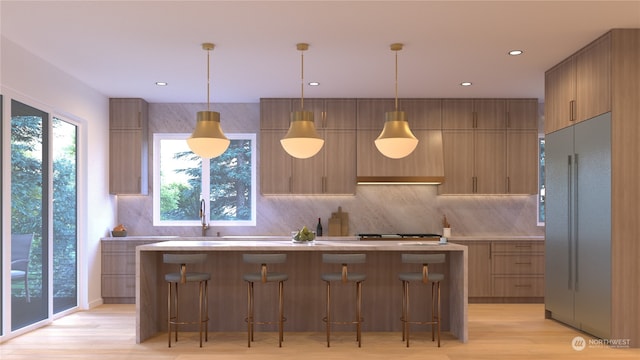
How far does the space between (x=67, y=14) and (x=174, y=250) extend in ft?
6.97

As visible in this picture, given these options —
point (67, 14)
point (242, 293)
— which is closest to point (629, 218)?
point (242, 293)

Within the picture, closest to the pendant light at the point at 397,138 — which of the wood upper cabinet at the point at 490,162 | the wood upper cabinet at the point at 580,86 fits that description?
the wood upper cabinet at the point at 580,86

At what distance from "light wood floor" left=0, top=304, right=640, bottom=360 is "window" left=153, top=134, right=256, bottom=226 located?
2324 millimetres

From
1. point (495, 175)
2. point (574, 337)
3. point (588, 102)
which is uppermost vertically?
point (588, 102)

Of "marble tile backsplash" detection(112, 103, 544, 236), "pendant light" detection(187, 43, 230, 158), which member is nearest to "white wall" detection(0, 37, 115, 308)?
"marble tile backsplash" detection(112, 103, 544, 236)

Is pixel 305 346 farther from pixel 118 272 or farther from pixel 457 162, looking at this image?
pixel 457 162

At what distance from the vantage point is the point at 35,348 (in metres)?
4.77

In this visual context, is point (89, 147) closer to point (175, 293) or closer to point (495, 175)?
point (175, 293)

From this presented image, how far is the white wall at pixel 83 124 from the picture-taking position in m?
5.02

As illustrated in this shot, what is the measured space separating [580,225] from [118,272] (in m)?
5.42

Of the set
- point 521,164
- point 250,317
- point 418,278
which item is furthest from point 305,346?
point 521,164

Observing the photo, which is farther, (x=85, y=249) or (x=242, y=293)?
(x=85, y=249)

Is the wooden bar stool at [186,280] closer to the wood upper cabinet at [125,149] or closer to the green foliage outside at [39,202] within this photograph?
the green foliage outside at [39,202]

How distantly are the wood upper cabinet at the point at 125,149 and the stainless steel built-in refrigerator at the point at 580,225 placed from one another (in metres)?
5.09
